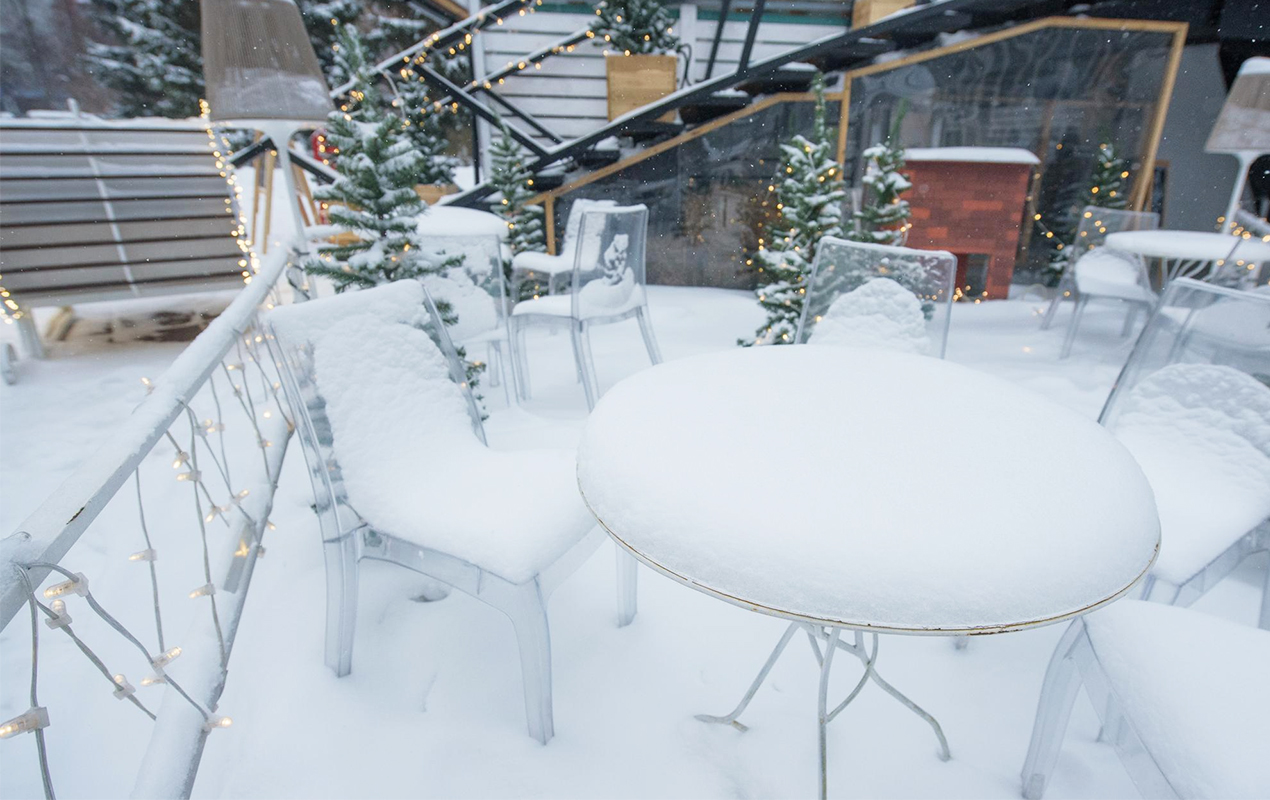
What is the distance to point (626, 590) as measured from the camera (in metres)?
1.56

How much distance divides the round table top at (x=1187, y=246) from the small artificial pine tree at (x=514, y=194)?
3.55 meters

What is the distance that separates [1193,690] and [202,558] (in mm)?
2363

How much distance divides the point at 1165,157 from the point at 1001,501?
5819 millimetres

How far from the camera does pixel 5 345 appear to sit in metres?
3.13

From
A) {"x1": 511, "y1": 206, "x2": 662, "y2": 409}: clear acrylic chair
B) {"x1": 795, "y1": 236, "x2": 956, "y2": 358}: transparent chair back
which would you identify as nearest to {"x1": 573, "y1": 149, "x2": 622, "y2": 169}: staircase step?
{"x1": 511, "y1": 206, "x2": 662, "y2": 409}: clear acrylic chair

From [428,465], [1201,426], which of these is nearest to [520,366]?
[428,465]

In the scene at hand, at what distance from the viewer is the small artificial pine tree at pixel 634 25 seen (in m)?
4.61

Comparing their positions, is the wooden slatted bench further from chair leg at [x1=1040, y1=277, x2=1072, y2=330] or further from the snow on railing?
chair leg at [x1=1040, y1=277, x2=1072, y2=330]

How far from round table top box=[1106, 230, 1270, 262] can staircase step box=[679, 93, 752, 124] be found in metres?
2.46

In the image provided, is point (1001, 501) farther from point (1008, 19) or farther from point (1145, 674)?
point (1008, 19)

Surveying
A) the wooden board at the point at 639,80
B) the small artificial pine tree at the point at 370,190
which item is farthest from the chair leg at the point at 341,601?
the wooden board at the point at 639,80

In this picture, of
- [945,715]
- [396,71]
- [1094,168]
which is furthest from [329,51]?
[945,715]

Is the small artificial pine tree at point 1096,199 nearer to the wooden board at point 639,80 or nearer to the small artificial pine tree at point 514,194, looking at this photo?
the wooden board at point 639,80

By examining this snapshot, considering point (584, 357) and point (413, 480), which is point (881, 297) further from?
point (413, 480)
